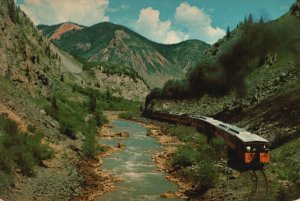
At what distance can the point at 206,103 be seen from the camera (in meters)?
87.6

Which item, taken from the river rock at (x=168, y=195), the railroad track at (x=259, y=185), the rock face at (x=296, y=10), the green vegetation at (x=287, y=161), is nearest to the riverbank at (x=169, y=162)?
the river rock at (x=168, y=195)

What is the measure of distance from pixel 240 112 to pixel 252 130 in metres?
16.5

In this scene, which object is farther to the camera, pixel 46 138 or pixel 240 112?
pixel 240 112

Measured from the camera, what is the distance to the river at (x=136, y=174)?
28156 millimetres

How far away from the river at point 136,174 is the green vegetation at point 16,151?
569 cm

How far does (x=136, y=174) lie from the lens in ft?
116

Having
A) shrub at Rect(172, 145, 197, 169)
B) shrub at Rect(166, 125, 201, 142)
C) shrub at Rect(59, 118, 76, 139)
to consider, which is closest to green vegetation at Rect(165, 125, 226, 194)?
shrub at Rect(172, 145, 197, 169)

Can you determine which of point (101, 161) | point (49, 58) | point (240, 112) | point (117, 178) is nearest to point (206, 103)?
point (240, 112)

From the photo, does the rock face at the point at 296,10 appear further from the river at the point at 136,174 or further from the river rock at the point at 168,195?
the river rock at the point at 168,195

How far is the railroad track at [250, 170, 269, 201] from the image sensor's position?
78.5 ft

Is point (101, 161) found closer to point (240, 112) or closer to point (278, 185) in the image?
point (278, 185)

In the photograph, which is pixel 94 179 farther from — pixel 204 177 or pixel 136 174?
pixel 204 177

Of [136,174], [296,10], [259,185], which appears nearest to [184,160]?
[136,174]

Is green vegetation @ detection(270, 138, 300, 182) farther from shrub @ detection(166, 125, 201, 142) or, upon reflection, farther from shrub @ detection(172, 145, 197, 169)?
shrub @ detection(166, 125, 201, 142)
